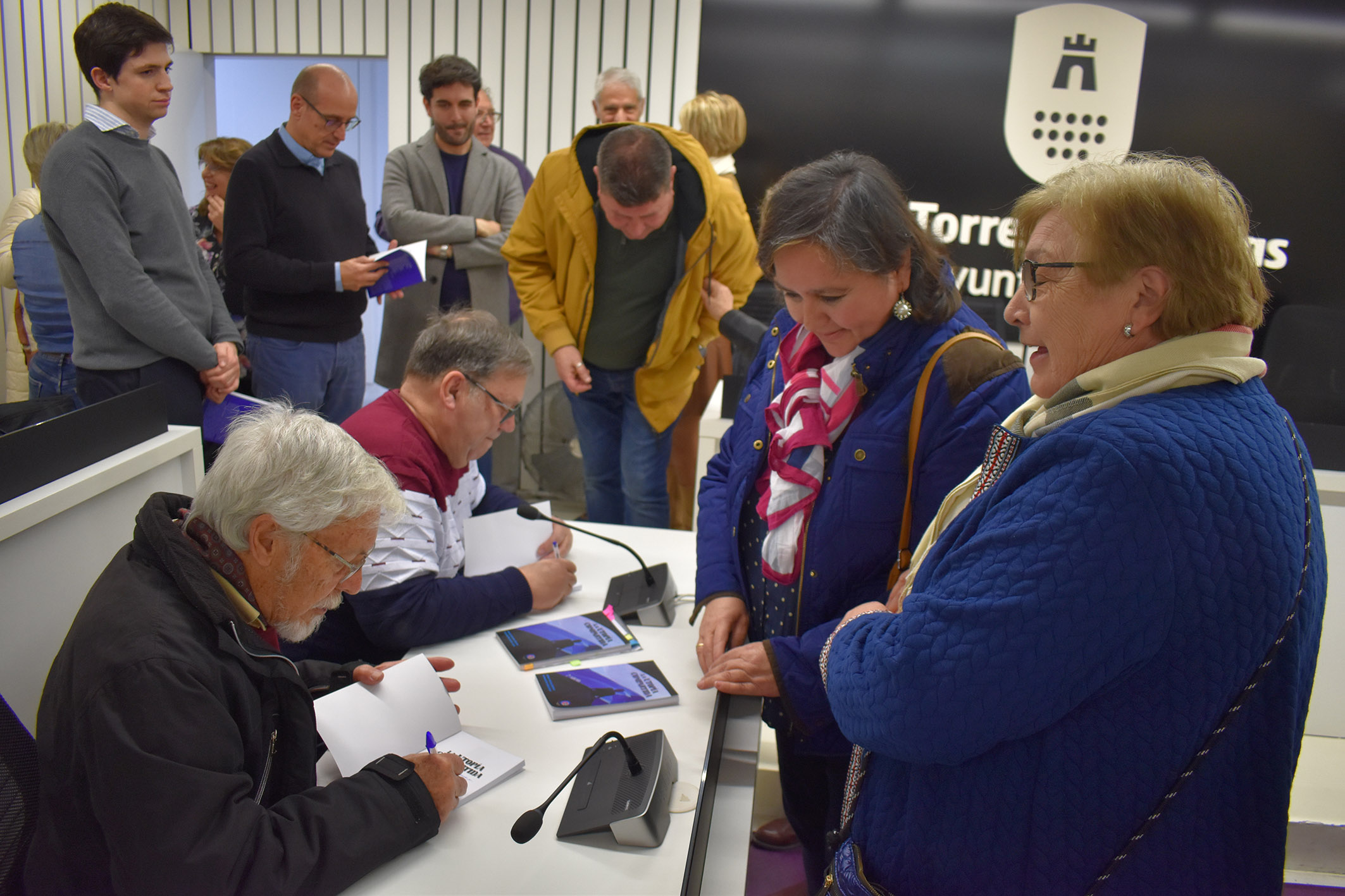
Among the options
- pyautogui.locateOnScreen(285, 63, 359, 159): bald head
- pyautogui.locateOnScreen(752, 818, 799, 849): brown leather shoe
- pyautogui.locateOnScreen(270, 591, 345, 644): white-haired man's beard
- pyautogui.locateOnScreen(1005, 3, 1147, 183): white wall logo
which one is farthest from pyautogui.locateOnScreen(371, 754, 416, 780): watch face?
pyautogui.locateOnScreen(1005, 3, 1147, 183): white wall logo

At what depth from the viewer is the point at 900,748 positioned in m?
1.07

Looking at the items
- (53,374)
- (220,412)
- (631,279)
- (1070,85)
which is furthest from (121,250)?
(1070,85)

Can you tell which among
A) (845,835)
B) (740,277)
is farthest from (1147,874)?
(740,277)

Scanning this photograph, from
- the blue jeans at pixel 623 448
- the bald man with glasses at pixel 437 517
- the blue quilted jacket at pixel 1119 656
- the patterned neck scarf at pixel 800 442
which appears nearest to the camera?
the blue quilted jacket at pixel 1119 656

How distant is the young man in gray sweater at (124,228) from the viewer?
101 inches

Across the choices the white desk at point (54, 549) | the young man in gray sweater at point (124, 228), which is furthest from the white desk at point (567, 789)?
the young man in gray sweater at point (124, 228)

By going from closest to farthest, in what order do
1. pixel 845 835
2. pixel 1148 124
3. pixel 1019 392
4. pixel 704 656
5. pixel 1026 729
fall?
pixel 1026 729 < pixel 845 835 < pixel 1019 392 < pixel 704 656 < pixel 1148 124

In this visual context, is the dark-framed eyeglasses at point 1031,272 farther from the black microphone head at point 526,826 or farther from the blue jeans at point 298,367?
the blue jeans at point 298,367

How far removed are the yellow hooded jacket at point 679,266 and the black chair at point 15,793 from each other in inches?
86.3

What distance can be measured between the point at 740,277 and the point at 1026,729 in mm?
2470

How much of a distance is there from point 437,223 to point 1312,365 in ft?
13.7

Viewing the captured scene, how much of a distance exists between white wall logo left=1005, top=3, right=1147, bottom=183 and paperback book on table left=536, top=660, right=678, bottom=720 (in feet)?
12.3

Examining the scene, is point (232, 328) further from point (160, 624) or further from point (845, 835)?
point (845, 835)

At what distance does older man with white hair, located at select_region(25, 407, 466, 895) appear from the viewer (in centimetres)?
113
